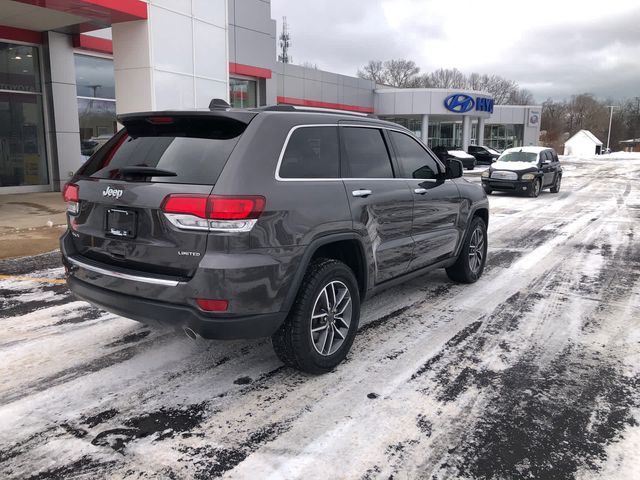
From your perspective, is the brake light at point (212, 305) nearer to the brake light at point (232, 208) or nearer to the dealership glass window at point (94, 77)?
the brake light at point (232, 208)

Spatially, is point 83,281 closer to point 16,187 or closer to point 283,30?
point 16,187

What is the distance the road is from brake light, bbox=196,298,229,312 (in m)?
0.68

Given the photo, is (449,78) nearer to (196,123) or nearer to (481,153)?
(481,153)

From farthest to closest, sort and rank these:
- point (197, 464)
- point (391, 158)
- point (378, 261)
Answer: point (391, 158) → point (378, 261) → point (197, 464)

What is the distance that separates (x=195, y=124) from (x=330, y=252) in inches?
52.7

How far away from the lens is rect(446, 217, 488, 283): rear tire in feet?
19.9

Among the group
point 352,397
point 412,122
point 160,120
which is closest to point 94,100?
point 160,120

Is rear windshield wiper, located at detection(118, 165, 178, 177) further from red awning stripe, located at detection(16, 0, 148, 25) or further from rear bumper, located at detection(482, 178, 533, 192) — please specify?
rear bumper, located at detection(482, 178, 533, 192)

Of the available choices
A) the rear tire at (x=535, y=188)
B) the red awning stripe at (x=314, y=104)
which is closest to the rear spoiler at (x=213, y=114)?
the rear tire at (x=535, y=188)

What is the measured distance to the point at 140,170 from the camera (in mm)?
3387

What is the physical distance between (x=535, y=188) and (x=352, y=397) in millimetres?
16222

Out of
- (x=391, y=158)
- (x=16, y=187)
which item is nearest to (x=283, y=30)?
(x=16, y=187)

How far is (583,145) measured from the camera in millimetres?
83812

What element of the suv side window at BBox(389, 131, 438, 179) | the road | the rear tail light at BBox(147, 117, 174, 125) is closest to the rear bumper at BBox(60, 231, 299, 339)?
the road
